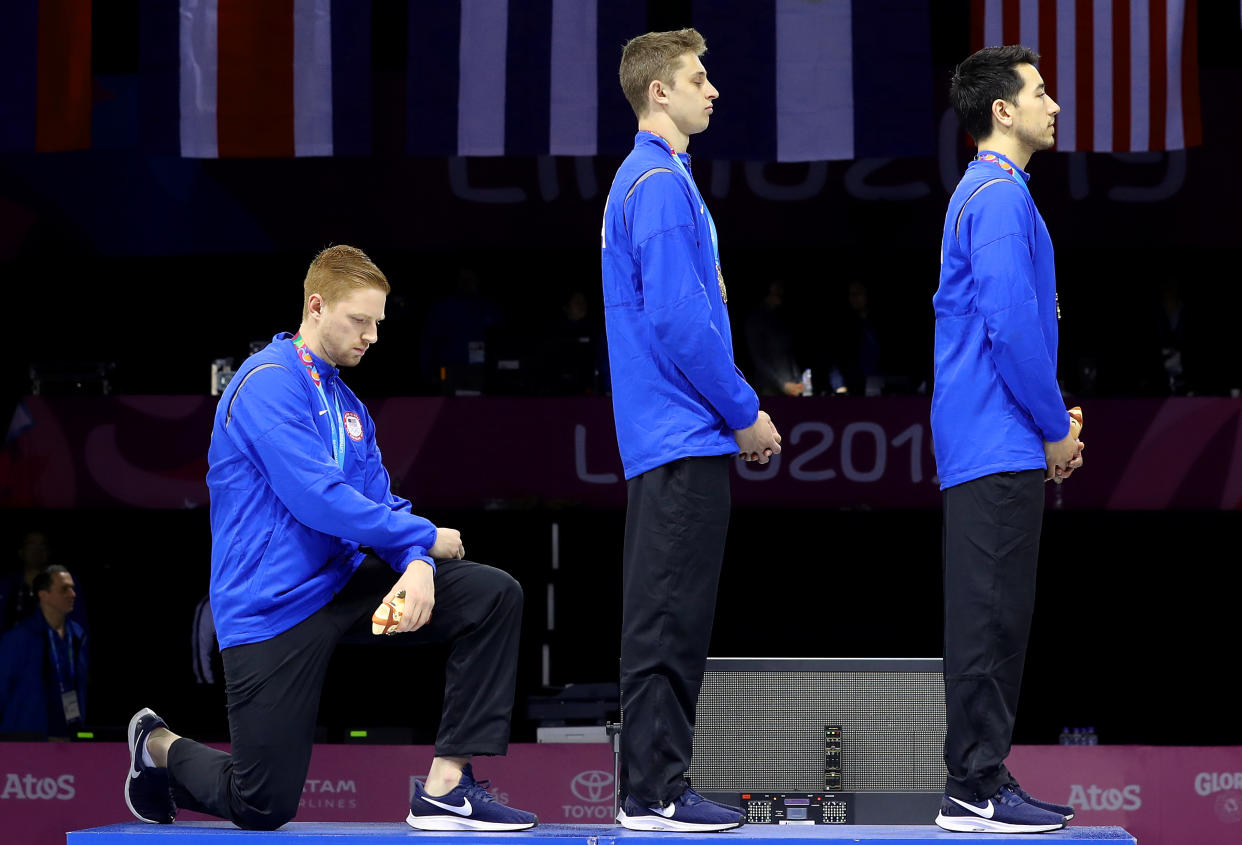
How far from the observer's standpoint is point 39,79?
26.7 feet

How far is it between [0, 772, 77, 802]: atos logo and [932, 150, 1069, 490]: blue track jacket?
5.35 metres

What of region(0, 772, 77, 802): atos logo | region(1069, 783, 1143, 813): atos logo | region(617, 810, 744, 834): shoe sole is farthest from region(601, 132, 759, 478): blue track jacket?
region(0, 772, 77, 802): atos logo

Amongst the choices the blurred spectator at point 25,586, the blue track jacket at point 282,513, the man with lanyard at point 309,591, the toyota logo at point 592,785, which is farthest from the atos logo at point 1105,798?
the blurred spectator at point 25,586

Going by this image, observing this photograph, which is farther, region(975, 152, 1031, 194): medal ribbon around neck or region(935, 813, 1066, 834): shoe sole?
region(975, 152, 1031, 194): medal ribbon around neck

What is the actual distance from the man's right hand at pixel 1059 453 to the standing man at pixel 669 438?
2.41ft

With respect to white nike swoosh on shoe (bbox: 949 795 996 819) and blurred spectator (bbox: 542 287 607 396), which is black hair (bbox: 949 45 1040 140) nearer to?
white nike swoosh on shoe (bbox: 949 795 996 819)

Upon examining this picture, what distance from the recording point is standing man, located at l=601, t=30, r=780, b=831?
3832 mm

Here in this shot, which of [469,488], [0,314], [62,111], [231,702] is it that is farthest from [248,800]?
[0,314]

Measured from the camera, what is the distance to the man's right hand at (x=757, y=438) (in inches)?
155

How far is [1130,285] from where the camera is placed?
43.0ft

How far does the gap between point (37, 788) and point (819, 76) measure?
5.52 meters

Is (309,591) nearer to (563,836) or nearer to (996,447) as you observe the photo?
(563,836)

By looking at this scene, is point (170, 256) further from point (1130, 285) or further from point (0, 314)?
point (1130, 285)

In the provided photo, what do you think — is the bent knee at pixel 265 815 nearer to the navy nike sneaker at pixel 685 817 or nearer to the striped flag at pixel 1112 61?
the navy nike sneaker at pixel 685 817
